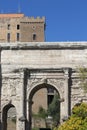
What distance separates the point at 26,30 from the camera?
93.9m

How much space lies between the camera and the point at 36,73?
39875 millimetres

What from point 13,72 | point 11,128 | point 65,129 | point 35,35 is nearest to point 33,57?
point 13,72

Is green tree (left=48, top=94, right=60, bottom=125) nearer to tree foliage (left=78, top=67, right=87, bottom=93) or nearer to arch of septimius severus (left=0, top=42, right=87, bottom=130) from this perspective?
arch of septimius severus (left=0, top=42, right=87, bottom=130)

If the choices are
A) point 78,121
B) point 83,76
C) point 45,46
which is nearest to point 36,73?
point 45,46

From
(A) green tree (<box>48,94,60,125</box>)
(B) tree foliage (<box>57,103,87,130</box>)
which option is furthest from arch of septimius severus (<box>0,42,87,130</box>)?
(A) green tree (<box>48,94,60,125</box>)

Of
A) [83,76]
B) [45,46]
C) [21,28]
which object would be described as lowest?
[83,76]

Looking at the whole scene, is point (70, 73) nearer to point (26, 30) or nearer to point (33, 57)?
point (33, 57)

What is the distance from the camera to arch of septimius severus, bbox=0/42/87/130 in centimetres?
3950

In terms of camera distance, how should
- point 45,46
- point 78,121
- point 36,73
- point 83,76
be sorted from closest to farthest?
point 78,121
point 83,76
point 36,73
point 45,46

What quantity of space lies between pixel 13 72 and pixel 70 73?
3931mm

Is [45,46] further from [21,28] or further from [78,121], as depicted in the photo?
[21,28]

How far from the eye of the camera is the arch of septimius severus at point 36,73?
1555 inches

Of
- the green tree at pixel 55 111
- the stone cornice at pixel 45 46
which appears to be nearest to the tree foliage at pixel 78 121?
the stone cornice at pixel 45 46

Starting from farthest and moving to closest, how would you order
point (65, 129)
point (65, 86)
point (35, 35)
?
point (35, 35)
point (65, 86)
point (65, 129)
